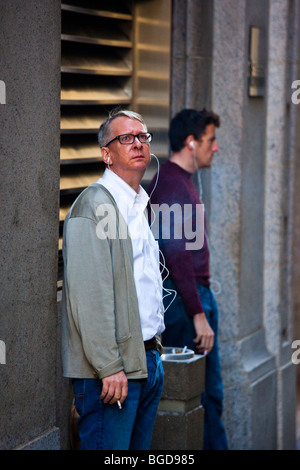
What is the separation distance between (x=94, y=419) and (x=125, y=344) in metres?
0.35

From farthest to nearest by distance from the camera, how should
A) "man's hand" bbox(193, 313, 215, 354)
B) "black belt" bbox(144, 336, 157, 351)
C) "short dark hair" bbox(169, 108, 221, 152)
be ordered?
"short dark hair" bbox(169, 108, 221, 152) < "man's hand" bbox(193, 313, 215, 354) < "black belt" bbox(144, 336, 157, 351)

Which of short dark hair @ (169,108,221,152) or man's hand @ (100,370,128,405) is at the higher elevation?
short dark hair @ (169,108,221,152)

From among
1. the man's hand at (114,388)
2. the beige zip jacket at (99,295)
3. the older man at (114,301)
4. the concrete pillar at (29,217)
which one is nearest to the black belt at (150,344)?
the older man at (114,301)

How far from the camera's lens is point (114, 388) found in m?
3.46

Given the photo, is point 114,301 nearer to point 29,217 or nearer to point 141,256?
point 141,256

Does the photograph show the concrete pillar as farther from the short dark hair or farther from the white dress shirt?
the short dark hair

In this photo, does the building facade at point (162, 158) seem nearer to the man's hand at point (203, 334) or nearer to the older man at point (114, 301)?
the older man at point (114, 301)

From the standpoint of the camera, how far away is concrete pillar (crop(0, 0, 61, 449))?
368 cm

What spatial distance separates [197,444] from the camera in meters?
4.99

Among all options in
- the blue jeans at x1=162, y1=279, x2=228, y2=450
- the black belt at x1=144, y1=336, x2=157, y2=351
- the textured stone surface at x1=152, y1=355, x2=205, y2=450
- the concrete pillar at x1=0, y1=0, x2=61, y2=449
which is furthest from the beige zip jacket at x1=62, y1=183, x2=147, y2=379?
the blue jeans at x1=162, y1=279, x2=228, y2=450

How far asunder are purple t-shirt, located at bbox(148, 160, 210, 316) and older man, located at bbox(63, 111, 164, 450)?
3.71ft

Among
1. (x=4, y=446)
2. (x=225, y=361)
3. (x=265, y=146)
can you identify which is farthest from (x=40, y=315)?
(x=265, y=146)

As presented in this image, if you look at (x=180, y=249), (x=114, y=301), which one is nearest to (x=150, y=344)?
(x=114, y=301)

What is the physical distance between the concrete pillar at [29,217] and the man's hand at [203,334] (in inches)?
46.0
